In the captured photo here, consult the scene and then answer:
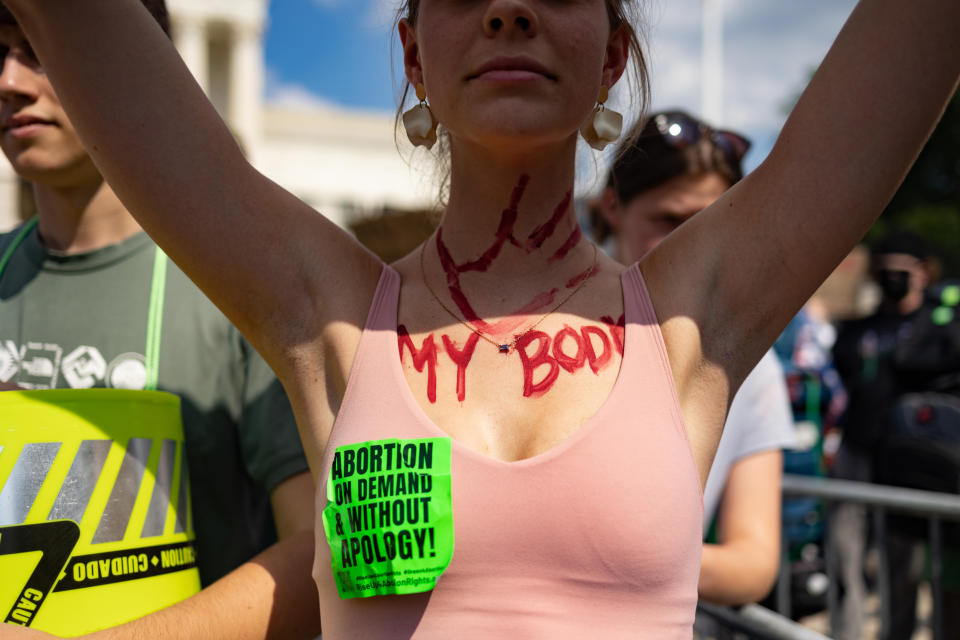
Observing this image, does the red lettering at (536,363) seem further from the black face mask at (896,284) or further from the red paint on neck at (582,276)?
the black face mask at (896,284)

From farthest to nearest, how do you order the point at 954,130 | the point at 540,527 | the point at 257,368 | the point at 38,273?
the point at 954,130 → the point at 38,273 → the point at 257,368 → the point at 540,527

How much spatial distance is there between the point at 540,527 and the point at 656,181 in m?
1.61

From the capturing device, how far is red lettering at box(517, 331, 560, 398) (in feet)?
4.35

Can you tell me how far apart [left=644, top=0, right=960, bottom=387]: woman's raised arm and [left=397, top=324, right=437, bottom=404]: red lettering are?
0.37 metres

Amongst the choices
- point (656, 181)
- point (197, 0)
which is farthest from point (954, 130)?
point (656, 181)

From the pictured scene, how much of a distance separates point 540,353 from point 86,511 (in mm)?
771

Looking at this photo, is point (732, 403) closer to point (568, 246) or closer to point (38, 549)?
point (568, 246)

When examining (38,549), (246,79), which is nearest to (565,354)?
(38,549)

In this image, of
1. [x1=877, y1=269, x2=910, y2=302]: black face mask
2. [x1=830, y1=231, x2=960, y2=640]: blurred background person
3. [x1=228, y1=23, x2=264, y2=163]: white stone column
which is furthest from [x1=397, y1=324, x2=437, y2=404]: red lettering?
[x1=228, y1=23, x2=264, y2=163]: white stone column

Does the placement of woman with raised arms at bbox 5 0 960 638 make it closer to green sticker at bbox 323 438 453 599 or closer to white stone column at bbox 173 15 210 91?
green sticker at bbox 323 438 453 599

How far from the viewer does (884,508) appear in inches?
137

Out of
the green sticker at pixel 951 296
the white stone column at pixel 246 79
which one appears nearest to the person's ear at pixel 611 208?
the green sticker at pixel 951 296

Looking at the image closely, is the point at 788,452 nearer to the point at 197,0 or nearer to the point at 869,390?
the point at 869,390

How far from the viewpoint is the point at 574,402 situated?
1.30m
